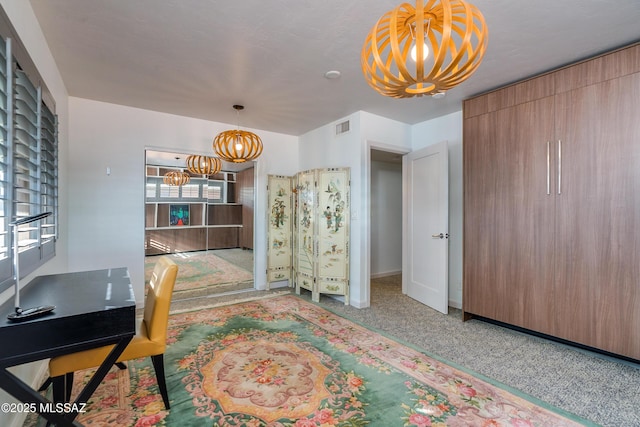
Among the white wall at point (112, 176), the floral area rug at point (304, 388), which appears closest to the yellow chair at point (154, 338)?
the floral area rug at point (304, 388)

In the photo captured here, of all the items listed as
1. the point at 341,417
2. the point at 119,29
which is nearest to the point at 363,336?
the point at 341,417

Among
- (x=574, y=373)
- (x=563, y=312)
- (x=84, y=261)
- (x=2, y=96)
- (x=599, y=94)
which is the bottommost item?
(x=574, y=373)

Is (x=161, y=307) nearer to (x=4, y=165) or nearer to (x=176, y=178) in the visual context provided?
(x=4, y=165)

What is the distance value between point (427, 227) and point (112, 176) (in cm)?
421

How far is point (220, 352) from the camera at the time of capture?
2664 millimetres

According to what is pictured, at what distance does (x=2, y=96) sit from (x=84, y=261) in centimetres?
277

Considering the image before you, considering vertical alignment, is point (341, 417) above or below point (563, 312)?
below

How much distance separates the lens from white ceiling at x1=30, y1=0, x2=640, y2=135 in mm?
1998

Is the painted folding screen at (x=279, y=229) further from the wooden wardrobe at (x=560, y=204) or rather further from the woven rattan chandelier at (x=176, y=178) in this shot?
the wooden wardrobe at (x=560, y=204)

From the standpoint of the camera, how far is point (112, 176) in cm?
377

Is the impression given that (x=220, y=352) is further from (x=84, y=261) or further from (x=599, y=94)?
(x=599, y=94)

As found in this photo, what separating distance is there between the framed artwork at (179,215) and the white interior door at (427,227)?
14.6ft

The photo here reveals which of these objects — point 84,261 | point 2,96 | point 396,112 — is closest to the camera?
point 2,96

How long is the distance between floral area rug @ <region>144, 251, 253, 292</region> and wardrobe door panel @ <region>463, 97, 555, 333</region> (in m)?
3.67
